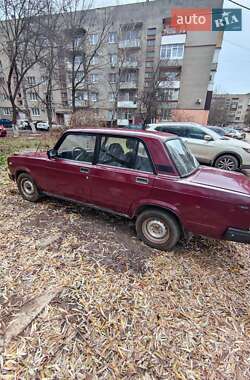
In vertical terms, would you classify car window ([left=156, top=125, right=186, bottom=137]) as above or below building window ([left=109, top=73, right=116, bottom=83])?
below

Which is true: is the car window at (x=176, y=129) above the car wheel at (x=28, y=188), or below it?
above

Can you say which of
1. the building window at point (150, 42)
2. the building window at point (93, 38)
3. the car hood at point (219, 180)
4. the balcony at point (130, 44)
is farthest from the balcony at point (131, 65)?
the car hood at point (219, 180)

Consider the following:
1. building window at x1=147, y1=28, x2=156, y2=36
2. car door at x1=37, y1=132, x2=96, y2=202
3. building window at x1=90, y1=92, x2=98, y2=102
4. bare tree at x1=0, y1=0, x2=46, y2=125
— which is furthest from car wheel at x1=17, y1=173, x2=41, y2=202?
building window at x1=147, y1=28, x2=156, y2=36

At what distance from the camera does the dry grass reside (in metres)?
1.62

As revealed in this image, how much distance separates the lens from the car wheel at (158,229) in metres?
2.79

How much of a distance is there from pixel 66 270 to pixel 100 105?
3401cm

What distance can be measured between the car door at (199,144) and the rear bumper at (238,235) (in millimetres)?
5201

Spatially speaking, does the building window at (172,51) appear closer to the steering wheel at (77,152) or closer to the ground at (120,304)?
the steering wheel at (77,152)

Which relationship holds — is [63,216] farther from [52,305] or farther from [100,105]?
[100,105]

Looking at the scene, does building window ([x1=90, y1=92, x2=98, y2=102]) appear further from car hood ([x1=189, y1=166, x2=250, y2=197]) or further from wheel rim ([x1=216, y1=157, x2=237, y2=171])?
car hood ([x1=189, y1=166, x2=250, y2=197])

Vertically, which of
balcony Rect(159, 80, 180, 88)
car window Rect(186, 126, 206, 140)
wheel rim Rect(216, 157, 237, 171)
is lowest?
wheel rim Rect(216, 157, 237, 171)

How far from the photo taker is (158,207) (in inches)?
111

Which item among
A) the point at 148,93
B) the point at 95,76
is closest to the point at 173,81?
the point at 148,93

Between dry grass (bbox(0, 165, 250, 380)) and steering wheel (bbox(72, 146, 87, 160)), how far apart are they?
1187mm
